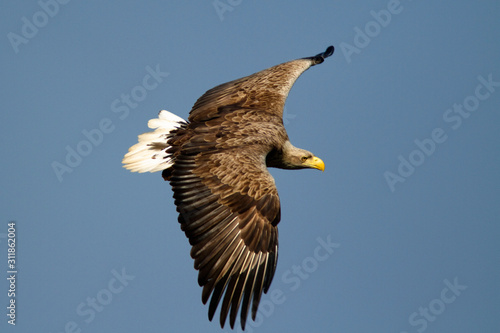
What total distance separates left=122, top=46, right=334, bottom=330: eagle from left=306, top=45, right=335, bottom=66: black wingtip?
2142mm

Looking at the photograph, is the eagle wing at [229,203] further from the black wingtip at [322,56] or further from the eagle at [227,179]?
the black wingtip at [322,56]

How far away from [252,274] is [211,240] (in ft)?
1.90

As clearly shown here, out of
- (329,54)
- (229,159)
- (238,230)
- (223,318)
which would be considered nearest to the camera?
(223,318)

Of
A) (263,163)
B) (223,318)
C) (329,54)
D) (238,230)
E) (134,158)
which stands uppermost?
(329,54)

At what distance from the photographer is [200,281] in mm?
7633

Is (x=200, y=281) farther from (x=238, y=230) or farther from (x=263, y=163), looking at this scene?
(x=263, y=163)

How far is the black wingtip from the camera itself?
40.8ft

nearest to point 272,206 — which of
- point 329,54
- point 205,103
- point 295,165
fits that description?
point 295,165

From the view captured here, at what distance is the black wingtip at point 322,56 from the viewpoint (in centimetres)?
1244

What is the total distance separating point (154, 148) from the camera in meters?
9.86

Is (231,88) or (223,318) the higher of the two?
(231,88)

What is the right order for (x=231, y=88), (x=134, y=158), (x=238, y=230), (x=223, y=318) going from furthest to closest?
(x=231, y=88) < (x=134, y=158) < (x=238, y=230) < (x=223, y=318)

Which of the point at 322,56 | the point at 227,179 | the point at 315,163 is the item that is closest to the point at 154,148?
the point at 227,179

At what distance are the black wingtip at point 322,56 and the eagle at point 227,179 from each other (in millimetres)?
2142
